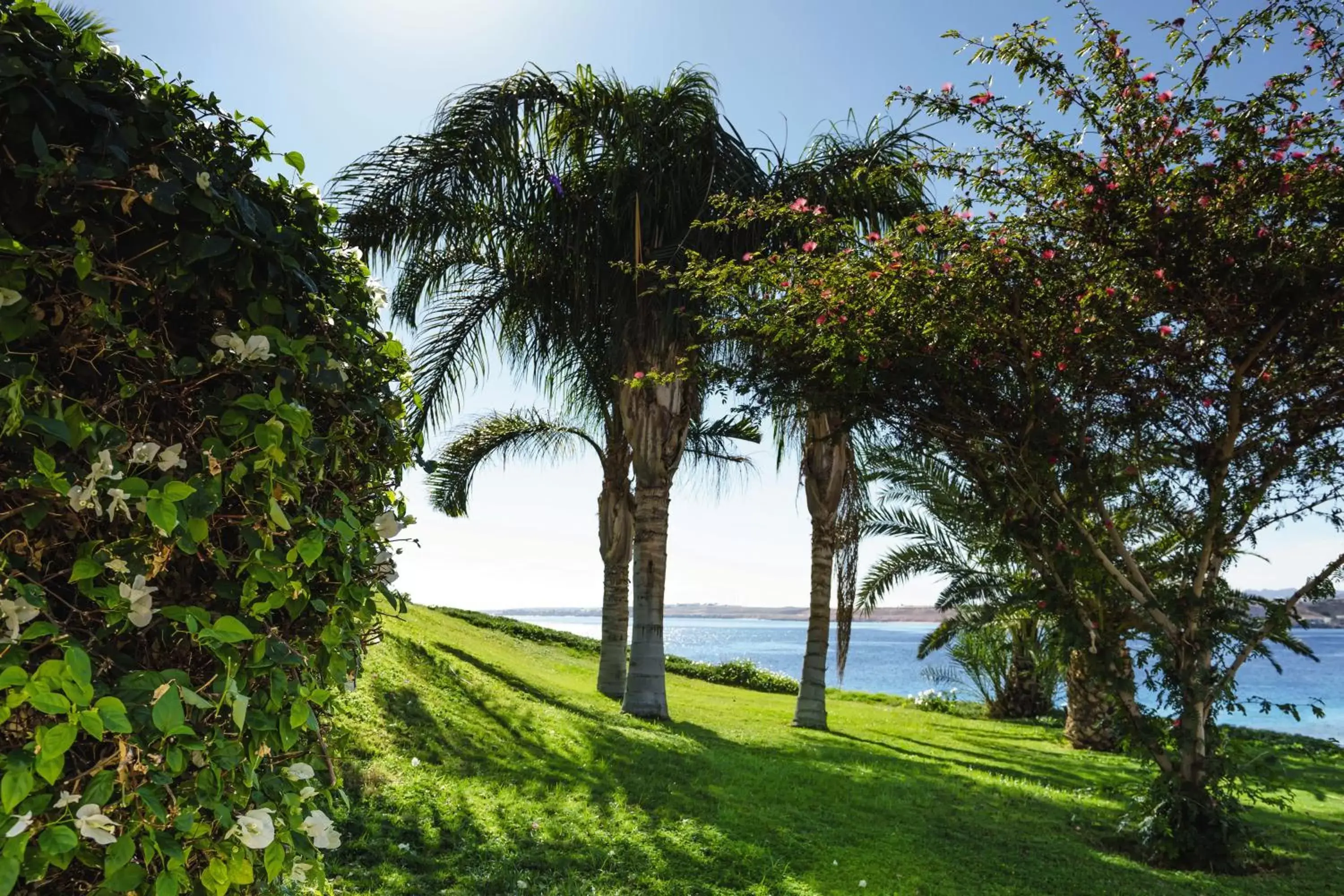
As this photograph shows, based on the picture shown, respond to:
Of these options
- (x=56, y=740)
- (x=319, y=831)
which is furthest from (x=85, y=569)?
(x=319, y=831)

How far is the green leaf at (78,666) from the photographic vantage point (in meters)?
1.48

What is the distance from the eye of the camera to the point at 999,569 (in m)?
14.0

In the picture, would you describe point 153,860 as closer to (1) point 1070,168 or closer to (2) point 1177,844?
(1) point 1070,168

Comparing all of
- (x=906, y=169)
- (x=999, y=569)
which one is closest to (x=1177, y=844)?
(x=906, y=169)

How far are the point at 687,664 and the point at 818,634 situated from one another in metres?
10.9

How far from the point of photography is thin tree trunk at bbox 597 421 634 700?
523 inches

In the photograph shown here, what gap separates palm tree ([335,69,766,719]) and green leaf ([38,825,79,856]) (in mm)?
7371

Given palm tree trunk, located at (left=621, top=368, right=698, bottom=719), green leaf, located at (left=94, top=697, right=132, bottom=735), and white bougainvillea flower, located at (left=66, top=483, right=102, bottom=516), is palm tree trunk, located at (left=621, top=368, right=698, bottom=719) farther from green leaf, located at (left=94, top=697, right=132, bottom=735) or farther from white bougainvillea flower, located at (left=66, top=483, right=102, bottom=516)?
green leaf, located at (left=94, top=697, right=132, bottom=735)

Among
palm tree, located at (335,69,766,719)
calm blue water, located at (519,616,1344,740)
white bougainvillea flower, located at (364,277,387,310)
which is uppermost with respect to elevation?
palm tree, located at (335,69,766,719)

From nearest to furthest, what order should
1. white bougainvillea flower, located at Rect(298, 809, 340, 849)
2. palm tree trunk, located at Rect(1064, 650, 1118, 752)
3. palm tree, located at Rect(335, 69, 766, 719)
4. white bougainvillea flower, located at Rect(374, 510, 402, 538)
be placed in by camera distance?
white bougainvillea flower, located at Rect(298, 809, 340, 849) < white bougainvillea flower, located at Rect(374, 510, 402, 538) < palm tree, located at Rect(335, 69, 766, 719) < palm tree trunk, located at Rect(1064, 650, 1118, 752)

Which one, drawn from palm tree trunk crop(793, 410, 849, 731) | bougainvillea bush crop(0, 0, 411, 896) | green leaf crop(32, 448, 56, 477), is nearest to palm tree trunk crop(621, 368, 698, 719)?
palm tree trunk crop(793, 410, 849, 731)

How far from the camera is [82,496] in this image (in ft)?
5.24

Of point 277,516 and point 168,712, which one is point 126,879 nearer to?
point 168,712

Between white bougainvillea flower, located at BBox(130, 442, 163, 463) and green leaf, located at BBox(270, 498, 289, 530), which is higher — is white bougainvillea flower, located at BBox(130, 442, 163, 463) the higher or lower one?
the higher one
